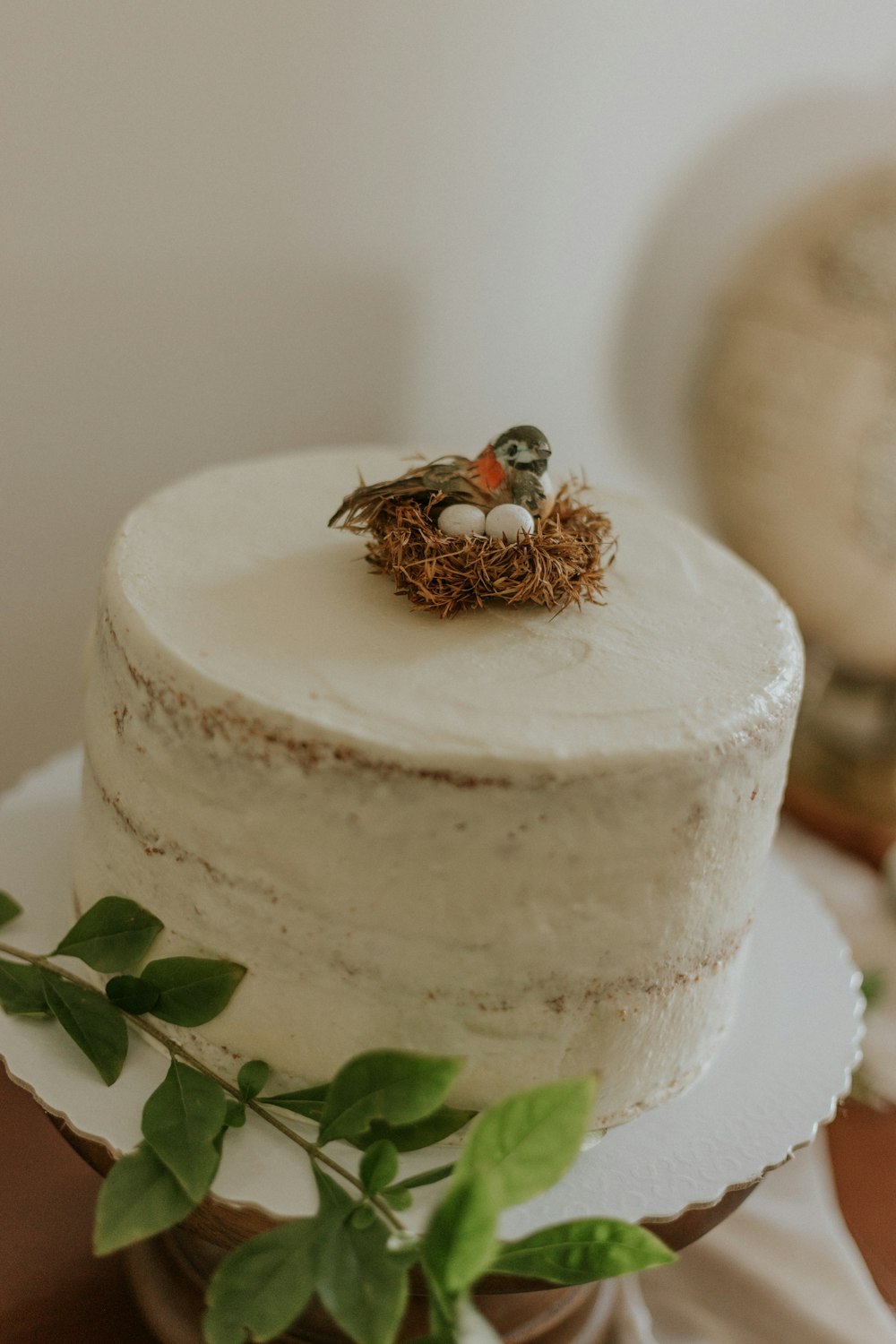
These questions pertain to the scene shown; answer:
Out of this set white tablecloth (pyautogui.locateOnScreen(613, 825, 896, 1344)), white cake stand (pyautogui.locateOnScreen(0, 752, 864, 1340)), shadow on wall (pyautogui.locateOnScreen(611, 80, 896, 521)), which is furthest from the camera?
shadow on wall (pyautogui.locateOnScreen(611, 80, 896, 521))

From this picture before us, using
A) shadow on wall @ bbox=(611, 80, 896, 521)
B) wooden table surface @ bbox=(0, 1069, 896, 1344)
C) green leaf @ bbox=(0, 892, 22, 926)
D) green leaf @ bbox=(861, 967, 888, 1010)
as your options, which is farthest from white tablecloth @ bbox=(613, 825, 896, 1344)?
shadow on wall @ bbox=(611, 80, 896, 521)

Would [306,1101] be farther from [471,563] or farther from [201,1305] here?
[471,563]

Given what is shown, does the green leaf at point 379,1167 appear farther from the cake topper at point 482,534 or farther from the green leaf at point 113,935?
the cake topper at point 482,534

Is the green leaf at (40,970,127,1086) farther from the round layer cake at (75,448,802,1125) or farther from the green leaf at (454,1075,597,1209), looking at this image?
the green leaf at (454,1075,597,1209)

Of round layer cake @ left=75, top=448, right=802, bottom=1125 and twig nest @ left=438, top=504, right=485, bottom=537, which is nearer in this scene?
round layer cake @ left=75, top=448, right=802, bottom=1125

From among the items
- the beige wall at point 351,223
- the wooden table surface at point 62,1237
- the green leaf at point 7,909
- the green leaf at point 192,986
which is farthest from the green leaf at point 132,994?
the beige wall at point 351,223

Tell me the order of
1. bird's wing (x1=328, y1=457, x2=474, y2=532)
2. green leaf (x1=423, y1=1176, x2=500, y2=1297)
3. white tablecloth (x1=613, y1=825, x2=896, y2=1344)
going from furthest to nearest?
white tablecloth (x1=613, y1=825, x2=896, y2=1344) < bird's wing (x1=328, y1=457, x2=474, y2=532) < green leaf (x1=423, y1=1176, x2=500, y2=1297)

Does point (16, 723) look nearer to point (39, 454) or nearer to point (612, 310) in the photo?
point (39, 454)
